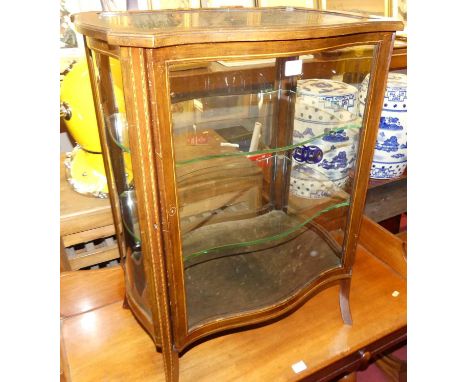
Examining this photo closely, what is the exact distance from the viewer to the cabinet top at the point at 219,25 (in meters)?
0.53

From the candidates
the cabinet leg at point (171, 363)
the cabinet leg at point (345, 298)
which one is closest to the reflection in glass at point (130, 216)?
the cabinet leg at point (171, 363)

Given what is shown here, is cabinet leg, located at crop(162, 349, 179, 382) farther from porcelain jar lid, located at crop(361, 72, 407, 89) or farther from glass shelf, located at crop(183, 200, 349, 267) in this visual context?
porcelain jar lid, located at crop(361, 72, 407, 89)

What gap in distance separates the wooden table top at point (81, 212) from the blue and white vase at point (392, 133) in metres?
0.78

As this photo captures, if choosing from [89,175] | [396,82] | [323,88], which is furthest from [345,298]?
[89,175]

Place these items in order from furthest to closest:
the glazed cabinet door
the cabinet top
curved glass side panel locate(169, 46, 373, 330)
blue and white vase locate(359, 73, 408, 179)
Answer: blue and white vase locate(359, 73, 408, 179), curved glass side panel locate(169, 46, 373, 330), the glazed cabinet door, the cabinet top

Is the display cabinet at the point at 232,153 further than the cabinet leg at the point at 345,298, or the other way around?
the cabinet leg at the point at 345,298

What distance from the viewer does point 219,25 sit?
0.64 meters

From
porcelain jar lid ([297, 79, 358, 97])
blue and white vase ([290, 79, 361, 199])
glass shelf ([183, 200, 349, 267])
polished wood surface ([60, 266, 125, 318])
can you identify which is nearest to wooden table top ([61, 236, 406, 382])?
polished wood surface ([60, 266, 125, 318])

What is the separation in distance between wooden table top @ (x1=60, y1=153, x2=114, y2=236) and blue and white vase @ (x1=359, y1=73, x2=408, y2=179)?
78 cm

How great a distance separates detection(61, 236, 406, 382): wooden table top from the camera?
91 cm

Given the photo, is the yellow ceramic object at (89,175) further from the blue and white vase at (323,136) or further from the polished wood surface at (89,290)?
the blue and white vase at (323,136)
